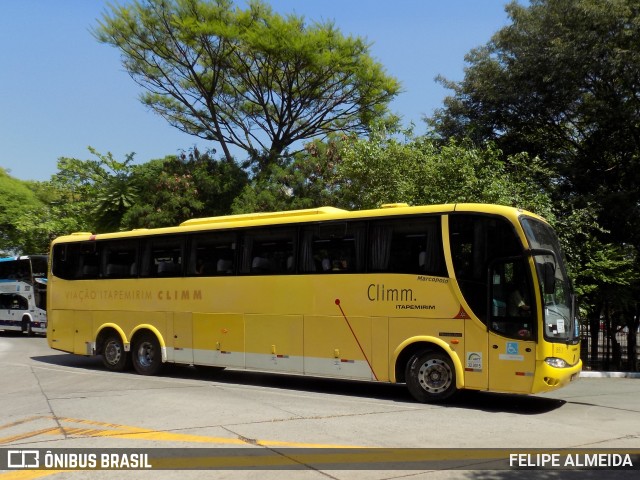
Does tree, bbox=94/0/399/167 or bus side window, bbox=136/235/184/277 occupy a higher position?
tree, bbox=94/0/399/167

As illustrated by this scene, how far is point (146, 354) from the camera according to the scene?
14.7 metres

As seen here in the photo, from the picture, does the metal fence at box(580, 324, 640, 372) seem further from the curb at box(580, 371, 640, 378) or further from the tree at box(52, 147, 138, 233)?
the tree at box(52, 147, 138, 233)

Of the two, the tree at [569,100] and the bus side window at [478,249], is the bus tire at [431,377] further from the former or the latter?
the tree at [569,100]

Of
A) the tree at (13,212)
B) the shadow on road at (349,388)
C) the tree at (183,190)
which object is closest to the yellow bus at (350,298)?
the shadow on road at (349,388)

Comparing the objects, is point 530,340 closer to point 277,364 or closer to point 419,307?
point 419,307

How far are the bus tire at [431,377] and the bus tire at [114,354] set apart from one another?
7452 mm

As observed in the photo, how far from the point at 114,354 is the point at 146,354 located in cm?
98

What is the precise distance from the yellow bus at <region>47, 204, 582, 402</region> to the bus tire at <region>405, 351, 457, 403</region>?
0.06 feet

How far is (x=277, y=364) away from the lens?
12.2 meters

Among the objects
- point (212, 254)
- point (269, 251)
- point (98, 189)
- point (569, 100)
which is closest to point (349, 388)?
point (269, 251)

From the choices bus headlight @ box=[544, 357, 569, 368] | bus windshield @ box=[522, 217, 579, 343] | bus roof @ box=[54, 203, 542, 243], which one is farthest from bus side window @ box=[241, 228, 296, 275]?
bus headlight @ box=[544, 357, 569, 368]

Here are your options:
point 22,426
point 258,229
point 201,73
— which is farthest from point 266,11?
point 22,426

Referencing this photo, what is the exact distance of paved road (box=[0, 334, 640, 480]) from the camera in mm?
7066

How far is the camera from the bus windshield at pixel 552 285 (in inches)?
371
